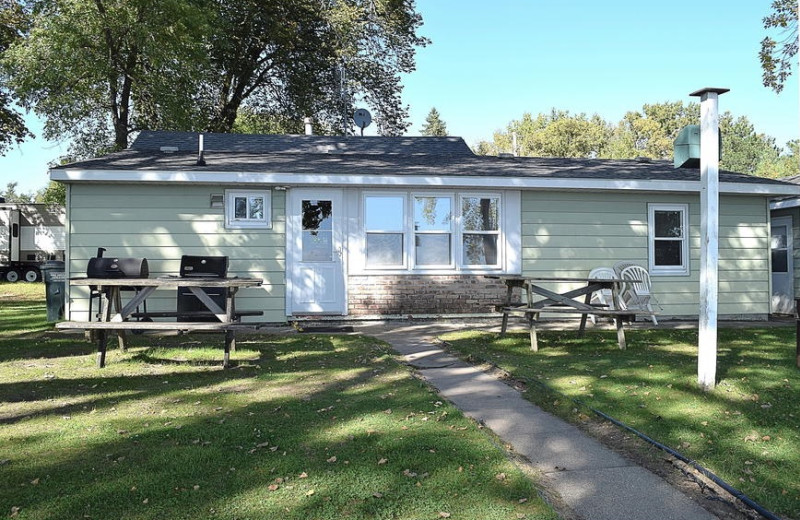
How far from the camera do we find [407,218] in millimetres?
11500

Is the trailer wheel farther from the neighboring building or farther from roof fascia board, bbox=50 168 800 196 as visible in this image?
roof fascia board, bbox=50 168 800 196

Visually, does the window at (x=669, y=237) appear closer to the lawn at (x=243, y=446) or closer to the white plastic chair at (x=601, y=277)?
the white plastic chair at (x=601, y=277)

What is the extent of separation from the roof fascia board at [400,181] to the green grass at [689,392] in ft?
10.3

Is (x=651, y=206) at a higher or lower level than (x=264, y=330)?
higher

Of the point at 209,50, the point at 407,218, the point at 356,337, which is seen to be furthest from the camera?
the point at 209,50

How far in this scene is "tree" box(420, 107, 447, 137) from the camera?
89.2 metres

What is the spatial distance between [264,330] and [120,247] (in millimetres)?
2815

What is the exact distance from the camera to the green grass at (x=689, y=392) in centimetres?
371

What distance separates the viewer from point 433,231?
1161 cm

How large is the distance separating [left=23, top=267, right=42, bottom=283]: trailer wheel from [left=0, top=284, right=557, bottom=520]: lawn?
2287 centimetres

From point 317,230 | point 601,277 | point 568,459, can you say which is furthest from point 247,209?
point 568,459

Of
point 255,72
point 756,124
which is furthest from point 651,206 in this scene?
point 756,124

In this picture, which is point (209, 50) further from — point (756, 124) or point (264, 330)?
point (756, 124)

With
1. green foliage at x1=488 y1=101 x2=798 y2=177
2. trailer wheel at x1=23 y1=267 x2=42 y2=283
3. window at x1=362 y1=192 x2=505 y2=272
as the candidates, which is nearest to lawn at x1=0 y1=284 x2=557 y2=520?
window at x1=362 y1=192 x2=505 y2=272
